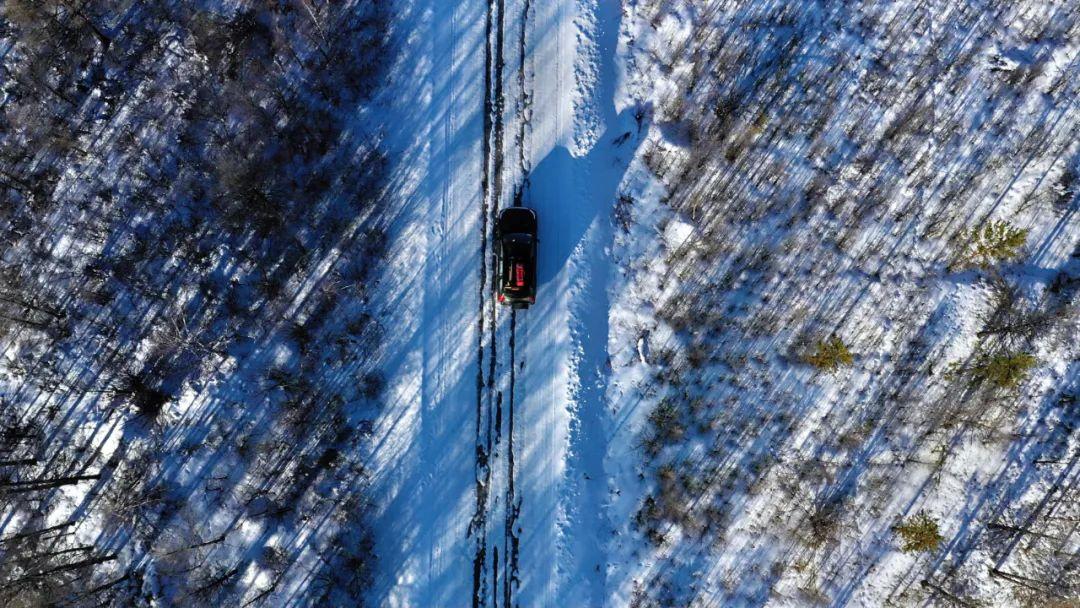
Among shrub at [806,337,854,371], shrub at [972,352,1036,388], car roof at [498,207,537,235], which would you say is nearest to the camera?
car roof at [498,207,537,235]

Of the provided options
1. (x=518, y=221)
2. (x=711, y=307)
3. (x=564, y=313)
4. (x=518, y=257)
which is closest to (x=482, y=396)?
(x=564, y=313)

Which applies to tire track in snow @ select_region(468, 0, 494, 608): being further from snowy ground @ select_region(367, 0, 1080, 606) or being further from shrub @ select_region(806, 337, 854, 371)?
shrub @ select_region(806, 337, 854, 371)

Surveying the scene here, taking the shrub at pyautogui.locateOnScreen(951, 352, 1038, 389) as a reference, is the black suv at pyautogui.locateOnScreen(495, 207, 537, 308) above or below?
above

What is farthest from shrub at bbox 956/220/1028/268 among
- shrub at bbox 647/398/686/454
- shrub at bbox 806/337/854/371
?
shrub at bbox 647/398/686/454

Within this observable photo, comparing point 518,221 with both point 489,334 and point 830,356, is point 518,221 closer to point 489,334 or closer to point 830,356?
point 489,334

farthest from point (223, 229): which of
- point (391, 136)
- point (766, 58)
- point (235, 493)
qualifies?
point (766, 58)

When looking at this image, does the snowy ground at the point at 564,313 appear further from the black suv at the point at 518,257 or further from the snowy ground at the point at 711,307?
the black suv at the point at 518,257

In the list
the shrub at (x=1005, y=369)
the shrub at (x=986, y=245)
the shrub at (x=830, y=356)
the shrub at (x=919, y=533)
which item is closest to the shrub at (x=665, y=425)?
the shrub at (x=830, y=356)
